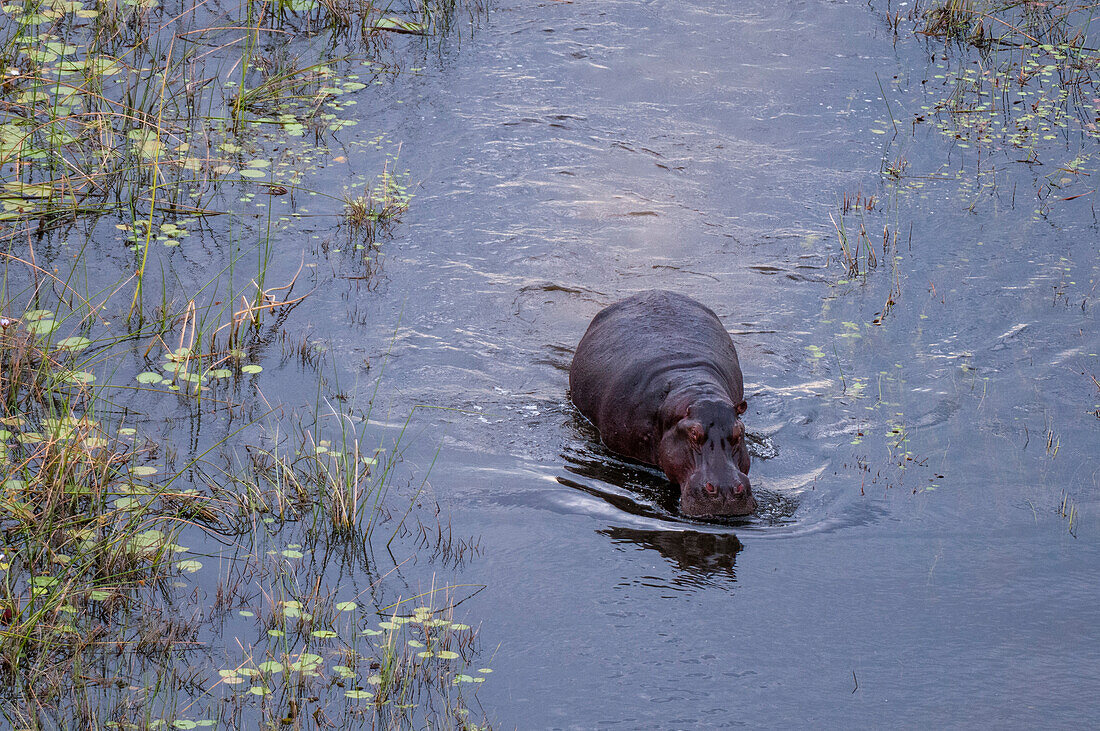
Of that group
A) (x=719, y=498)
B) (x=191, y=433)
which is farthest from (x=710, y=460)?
(x=191, y=433)

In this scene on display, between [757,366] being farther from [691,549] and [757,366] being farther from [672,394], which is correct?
[691,549]

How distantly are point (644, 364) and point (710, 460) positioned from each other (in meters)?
0.98

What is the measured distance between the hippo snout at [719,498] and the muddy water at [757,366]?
119 millimetres

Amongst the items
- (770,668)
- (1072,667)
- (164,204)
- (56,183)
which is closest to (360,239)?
(164,204)

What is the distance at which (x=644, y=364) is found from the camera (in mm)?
6645

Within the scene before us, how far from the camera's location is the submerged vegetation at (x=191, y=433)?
14.4ft

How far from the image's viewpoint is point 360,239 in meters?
8.43

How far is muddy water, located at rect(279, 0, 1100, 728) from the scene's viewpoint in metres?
4.81

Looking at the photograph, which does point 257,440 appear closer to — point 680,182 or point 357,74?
point 680,182

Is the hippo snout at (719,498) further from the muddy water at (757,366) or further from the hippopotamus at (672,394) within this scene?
the muddy water at (757,366)

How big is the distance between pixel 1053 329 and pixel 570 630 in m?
4.54

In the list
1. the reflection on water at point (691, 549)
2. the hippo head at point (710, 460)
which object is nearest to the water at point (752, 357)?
the reflection on water at point (691, 549)

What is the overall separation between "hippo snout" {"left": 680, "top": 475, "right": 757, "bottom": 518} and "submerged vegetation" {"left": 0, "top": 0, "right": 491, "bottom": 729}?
1.21m

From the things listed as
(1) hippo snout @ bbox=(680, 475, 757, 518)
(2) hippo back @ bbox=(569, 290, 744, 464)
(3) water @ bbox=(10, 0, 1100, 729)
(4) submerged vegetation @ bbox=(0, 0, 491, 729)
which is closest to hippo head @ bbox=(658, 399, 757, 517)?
(1) hippo snout @ bbox=(680, 475, 757, 518)
